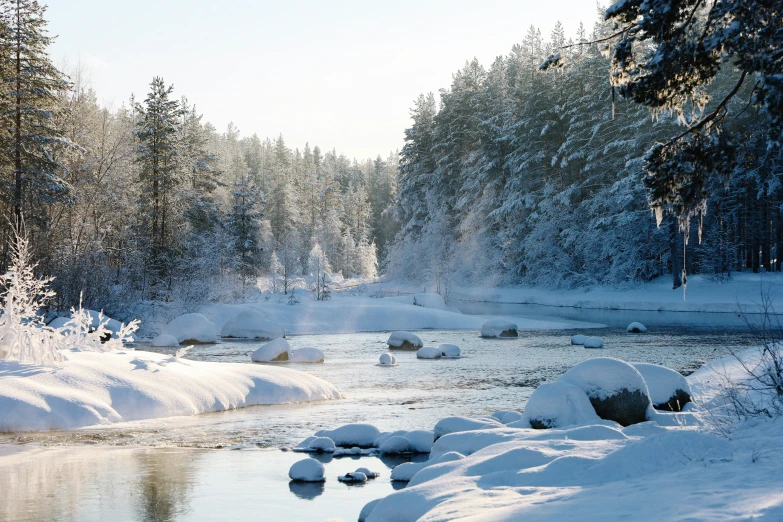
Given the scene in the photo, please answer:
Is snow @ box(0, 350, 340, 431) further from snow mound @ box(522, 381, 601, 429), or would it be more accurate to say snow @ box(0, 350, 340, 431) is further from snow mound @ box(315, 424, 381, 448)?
snow mound @ box(522, 381, 601, 429)

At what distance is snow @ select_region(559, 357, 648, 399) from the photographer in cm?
1189

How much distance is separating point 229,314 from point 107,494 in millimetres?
28026

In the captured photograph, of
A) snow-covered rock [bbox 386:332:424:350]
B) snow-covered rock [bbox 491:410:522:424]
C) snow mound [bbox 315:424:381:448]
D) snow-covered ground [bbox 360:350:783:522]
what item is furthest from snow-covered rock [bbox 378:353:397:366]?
snow-covered ground [bbox 360:350:783:522]

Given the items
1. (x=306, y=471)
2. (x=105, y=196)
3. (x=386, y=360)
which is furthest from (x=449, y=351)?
(x=105, y=196)

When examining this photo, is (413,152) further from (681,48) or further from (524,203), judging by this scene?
(681,48)

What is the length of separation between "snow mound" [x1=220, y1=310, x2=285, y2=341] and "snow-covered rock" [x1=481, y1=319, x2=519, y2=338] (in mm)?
8686

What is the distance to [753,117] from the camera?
135 ft

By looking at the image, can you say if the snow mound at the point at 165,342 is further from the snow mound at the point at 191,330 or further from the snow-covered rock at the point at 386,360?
the snow-covered rock at the point at 386,360

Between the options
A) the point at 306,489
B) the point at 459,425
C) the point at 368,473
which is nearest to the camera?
the point at 306,489

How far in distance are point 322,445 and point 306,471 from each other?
1.97 meters

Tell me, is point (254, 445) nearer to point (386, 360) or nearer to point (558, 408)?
point (558, 408)

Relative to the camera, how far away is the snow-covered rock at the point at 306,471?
9.87m

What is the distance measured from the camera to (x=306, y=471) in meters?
9.88

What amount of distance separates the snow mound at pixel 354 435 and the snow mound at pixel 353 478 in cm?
207
